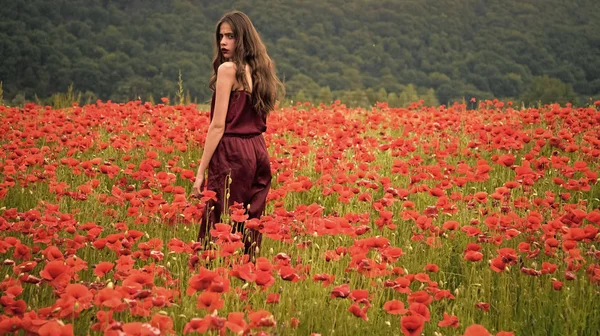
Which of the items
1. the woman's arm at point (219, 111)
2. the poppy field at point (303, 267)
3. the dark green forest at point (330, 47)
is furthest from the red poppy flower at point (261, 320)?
the dark green forest at point (330, 47)

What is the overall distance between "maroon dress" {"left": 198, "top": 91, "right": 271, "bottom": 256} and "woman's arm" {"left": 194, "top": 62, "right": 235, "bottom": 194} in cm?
8

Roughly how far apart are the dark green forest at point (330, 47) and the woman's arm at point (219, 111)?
1284 inches

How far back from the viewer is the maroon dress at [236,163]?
3.80 m

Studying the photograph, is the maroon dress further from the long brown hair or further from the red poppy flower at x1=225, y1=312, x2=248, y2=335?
the red poppy flower at x1=225, y1=312, x2=248, y2=335

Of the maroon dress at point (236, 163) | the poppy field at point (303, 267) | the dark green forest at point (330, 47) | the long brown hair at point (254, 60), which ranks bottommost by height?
the poppy field at point (303, 267)

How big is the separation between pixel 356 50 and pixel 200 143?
176 ft

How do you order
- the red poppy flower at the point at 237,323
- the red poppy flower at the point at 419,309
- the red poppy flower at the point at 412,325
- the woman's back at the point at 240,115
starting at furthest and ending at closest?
the woman's back at the point at 240,115 → the red poppy flower at the point at 419,309 → the red poppy flower at the point at 412,325 → the red poppy flower at the point at 237,323

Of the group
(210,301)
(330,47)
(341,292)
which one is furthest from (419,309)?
(330,47)

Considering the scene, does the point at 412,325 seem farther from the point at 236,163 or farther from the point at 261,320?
the point at 236,163

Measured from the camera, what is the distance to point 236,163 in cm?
380

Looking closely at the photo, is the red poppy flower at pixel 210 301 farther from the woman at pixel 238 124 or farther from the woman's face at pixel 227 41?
the woman's face at pixel 227 41

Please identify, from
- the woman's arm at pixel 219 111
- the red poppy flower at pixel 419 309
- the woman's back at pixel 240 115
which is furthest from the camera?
the woman's back at pixel 240 115

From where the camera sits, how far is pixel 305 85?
4806 centimetres

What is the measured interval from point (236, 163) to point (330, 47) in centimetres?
5536
